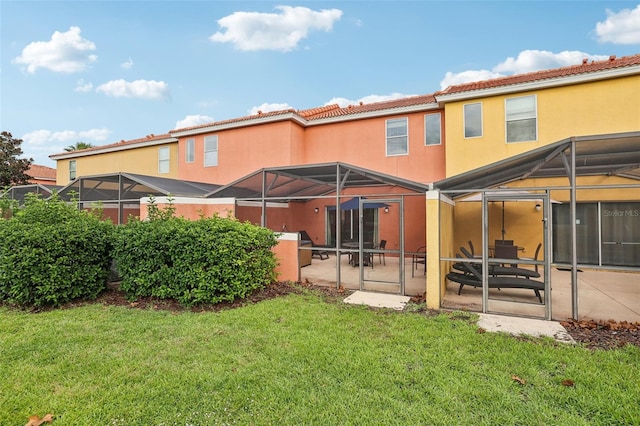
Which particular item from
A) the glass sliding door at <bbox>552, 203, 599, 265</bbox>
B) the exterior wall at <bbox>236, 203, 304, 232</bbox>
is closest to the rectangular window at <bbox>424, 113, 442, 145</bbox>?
the glass sliding door at <bbox>552, 203, 599, 265</bbox>

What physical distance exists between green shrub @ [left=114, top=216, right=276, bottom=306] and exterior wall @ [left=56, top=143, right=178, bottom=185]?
1218 centimetres

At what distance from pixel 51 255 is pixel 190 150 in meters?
11.7

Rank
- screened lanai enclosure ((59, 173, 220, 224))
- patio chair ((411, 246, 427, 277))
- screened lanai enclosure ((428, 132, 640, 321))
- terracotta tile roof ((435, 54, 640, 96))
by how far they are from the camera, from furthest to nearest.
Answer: screened lanai enclosure ((59, 173, 220, 224)) → terracotta tile roof ((435, 54, 640, 96)) → patio chair ((411, 246, 427, 277)) → screened lanai enclosure ((428, 132, 640, 321))

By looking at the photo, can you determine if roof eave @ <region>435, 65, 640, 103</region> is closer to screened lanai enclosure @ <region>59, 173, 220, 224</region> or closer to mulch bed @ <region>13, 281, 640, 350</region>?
mulch bed @ <region>13, 281, 640, 350</region>

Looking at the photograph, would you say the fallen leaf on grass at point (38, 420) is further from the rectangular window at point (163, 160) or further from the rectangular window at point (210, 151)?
the rectangular window at point (163, 160)

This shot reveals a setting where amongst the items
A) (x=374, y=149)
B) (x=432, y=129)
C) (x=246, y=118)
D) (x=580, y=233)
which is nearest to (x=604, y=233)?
(x=580, y=233)

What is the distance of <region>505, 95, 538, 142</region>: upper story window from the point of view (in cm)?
1130

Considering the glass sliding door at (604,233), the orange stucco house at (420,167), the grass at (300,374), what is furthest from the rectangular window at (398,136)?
the grass at (300,374)

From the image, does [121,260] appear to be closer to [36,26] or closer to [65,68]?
[36,26]

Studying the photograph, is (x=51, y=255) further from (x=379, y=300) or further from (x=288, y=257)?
(x=379, y=300)

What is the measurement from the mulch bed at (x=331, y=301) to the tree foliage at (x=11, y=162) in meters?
23.3

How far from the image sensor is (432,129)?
44.0 feet

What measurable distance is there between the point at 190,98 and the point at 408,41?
1173 cm

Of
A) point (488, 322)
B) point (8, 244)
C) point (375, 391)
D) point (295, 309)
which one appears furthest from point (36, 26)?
point (488, 322)
